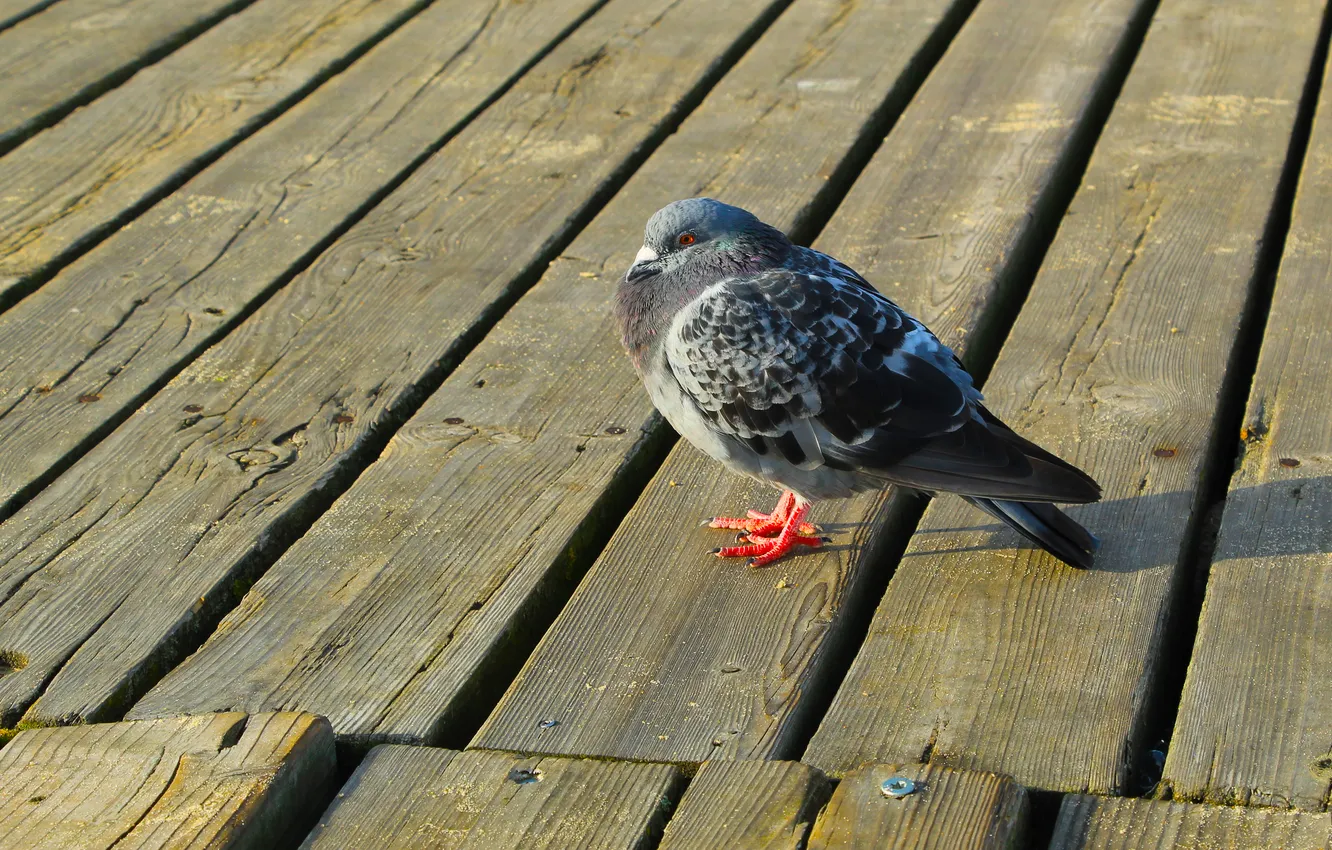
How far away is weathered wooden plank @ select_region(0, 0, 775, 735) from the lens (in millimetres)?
2760

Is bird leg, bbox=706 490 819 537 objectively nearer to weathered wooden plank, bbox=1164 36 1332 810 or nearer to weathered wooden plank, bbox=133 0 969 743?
weathered wooden plank, bbox=133 0 969 743

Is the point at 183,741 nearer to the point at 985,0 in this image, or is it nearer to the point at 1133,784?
the point at 1133,784

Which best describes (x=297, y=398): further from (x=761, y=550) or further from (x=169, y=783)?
(x=169, y=783)

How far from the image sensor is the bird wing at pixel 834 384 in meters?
2.89

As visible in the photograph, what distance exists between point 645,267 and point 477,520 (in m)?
0.72

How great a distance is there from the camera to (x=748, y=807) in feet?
7.27

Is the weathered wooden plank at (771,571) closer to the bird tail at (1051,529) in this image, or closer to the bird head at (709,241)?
the bird tail at (1051,529)

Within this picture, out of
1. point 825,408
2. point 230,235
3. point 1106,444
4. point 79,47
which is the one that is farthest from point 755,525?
point 79,47

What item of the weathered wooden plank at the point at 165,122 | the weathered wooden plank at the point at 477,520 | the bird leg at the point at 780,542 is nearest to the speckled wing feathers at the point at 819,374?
the bird leg at the point at 780,542

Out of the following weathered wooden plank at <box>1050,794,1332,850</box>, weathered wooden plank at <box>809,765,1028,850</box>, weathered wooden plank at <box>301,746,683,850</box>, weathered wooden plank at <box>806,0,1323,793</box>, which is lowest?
weathered wooden plank at <box>806,0,1323,793</box>

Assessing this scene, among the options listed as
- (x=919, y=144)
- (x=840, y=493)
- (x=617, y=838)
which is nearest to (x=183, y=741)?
(x=617, y=838)

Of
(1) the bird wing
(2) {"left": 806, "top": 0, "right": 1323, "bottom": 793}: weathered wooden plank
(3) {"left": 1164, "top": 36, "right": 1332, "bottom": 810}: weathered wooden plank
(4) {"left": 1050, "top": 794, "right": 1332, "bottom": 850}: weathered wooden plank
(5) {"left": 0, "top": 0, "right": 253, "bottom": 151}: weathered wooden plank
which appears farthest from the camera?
(5) {"left": 0, "top": 0, "right": 253, "bottom": 151}: weathered wooden plank

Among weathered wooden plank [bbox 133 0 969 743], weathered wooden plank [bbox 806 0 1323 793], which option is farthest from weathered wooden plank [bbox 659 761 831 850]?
weathered wooden plank [bbox 133 0 969 743]

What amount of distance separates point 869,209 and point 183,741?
2625 millimetres
